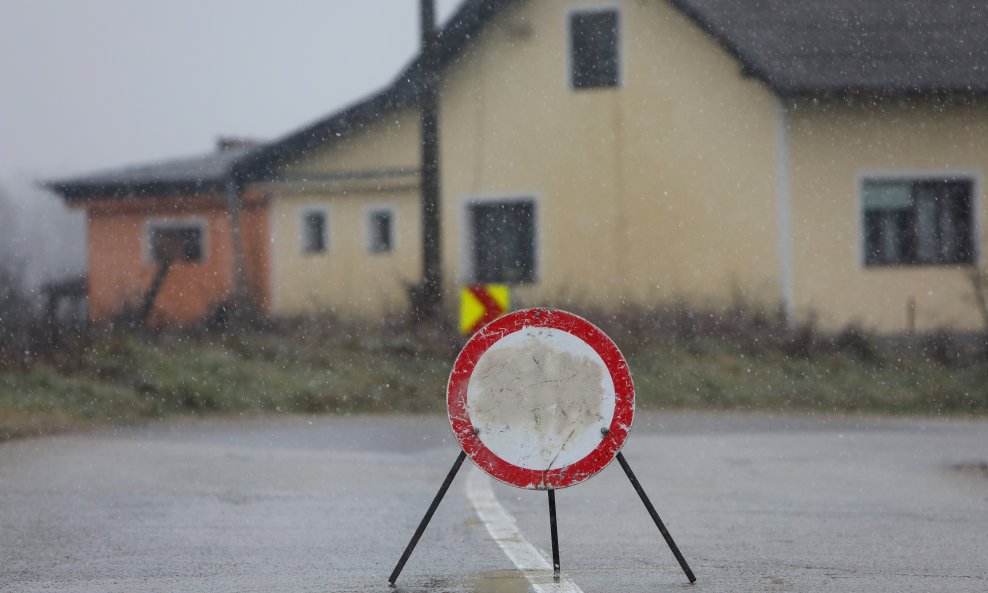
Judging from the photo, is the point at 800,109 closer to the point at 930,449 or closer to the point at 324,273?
the point at 324,273

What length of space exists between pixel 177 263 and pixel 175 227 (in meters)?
0.85

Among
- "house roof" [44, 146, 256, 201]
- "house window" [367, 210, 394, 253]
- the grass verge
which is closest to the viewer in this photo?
the grass verge

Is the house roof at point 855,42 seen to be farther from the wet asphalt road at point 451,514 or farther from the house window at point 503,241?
the wet asphalt road at point 451,514

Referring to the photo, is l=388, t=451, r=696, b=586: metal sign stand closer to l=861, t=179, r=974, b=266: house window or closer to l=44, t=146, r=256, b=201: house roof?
l=861, t=179, r=974, b=266: house window

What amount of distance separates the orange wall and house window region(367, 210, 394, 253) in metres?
2.77

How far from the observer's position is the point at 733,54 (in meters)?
24.0

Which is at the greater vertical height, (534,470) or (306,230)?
(306,230)

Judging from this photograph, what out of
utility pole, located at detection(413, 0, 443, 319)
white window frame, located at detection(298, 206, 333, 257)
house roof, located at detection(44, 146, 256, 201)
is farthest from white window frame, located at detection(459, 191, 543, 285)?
house roof, located at detection(44, 146, 256, 201)

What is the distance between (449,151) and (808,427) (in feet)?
41.3

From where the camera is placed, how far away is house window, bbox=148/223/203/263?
33594 millimetres

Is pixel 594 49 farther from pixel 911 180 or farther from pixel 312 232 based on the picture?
pixel 312 232

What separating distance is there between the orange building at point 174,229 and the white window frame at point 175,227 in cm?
2

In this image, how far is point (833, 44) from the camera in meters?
24.5

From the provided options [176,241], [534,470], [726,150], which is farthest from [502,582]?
[176,241]
